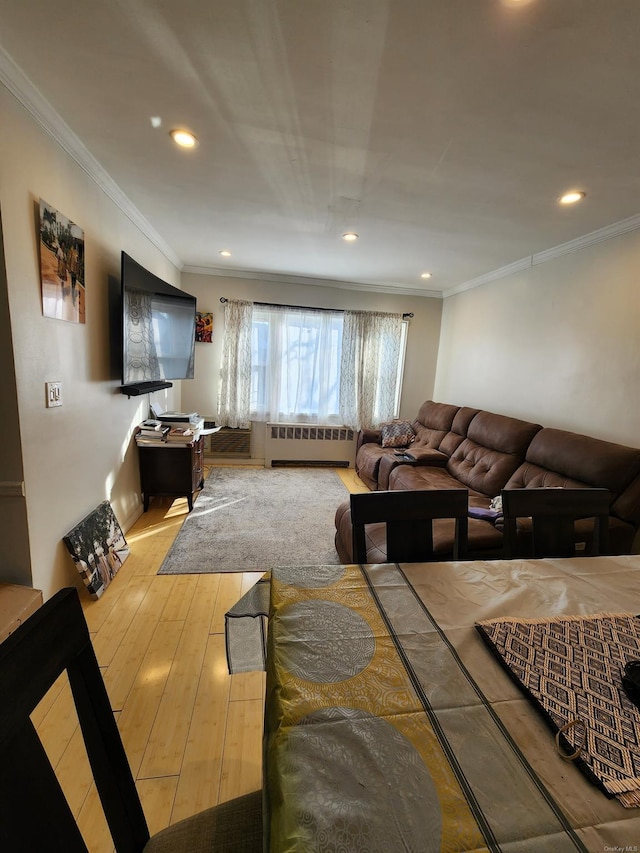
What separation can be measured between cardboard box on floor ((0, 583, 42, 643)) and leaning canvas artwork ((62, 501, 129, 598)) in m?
0.32

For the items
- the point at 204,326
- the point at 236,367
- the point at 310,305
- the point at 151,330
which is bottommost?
the point at 236,367

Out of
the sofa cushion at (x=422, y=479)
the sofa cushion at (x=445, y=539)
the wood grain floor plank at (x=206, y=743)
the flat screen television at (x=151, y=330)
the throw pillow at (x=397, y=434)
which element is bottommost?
the wood grain floor plank at (x=206, y=743)

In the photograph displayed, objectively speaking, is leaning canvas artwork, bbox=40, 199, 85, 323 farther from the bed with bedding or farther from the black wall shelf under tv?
the bed with bedding

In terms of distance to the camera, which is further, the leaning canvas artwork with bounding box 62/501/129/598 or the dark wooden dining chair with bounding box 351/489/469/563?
the leaning canvas artwork with bounding box 62/501/129/598

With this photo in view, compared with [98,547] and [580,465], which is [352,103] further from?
[98,547]

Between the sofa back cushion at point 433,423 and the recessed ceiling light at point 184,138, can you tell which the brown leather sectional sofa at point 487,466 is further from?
the recessed ceiling light at point 184,138

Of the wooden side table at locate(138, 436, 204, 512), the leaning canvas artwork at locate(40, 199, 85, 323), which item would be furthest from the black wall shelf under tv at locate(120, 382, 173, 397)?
the leaning canvas artwork at locate(40, 199, 85, 323)

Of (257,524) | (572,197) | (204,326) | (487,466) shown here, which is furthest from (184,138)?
(487,466)

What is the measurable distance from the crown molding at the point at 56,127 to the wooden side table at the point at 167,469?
6.05ft

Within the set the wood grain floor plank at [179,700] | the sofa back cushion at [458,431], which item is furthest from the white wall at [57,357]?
the sofa back cushion at [458,431]

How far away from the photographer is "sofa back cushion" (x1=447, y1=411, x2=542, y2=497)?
2.93 metres

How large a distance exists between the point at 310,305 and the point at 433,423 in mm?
2178

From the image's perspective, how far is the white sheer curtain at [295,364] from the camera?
180 inches

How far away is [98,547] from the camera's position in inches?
86.0
